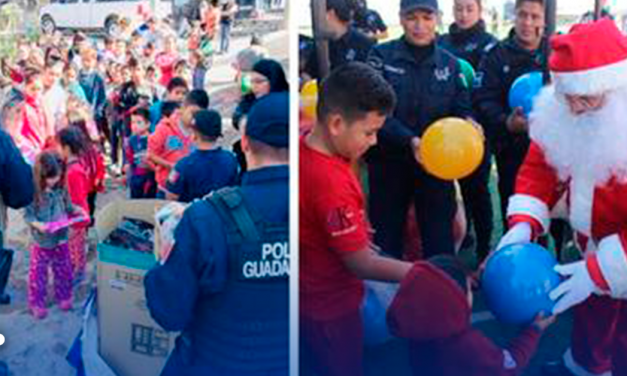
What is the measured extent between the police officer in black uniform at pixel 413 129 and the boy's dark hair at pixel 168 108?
1.67 ft

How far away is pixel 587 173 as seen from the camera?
1887 mm

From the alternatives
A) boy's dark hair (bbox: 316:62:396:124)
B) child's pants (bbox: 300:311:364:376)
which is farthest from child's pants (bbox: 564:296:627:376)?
boy's dark hair (bbox: 316:62:396:124)

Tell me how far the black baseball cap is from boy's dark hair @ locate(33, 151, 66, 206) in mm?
341

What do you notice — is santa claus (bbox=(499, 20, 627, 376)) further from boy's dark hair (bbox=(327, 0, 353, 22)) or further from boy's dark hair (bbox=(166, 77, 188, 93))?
boy's dark hair (bbox=(166, 77, 188, 93))

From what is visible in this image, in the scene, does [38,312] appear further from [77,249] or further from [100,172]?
[100,172]

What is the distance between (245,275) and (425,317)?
453 millimetres

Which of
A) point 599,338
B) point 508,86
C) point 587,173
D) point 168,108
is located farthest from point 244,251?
point 599,338

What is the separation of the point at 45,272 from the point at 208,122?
0.57 meters

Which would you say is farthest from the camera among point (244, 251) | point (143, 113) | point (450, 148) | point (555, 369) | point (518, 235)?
point (555, 369)

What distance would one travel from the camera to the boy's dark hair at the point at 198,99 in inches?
65.0

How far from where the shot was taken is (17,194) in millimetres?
1860

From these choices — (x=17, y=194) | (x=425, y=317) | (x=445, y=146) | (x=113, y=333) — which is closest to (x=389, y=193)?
(x=445, y=146)

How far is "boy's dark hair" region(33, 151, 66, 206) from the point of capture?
1757 millimetres

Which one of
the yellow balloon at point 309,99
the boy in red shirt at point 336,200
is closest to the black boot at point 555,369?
the boy in red shirt at point 336,200
